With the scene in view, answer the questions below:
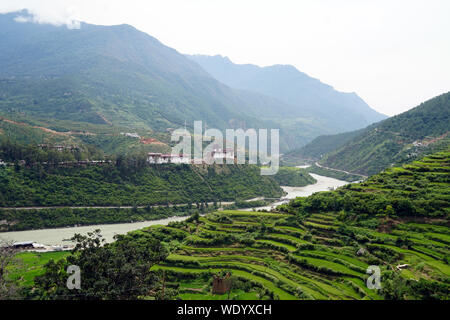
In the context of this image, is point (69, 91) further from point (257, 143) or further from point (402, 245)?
point (402, 245)

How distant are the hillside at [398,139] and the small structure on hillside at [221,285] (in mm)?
54027

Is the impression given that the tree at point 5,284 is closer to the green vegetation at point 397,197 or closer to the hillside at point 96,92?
the green vegetation at point 397,197

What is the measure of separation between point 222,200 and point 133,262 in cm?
3239

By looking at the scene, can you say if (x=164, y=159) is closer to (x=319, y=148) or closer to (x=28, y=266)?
(x=28, y=266)

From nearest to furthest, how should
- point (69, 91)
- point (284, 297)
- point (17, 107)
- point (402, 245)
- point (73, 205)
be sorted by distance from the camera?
point (284, 297) → point (402, 245) → point (73, 205) → point (17, 107) → point (69, 91)

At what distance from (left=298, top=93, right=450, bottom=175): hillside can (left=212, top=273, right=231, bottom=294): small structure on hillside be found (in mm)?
54027

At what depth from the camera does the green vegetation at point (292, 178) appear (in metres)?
71.3

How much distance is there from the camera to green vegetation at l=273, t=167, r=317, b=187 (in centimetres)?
7126

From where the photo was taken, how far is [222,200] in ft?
167

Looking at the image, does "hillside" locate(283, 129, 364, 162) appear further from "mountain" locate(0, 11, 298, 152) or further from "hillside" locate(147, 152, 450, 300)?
"hillside" locate(147, 152, 450, 300)

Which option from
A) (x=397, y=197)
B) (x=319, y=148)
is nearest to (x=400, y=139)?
(x=319, y=148)

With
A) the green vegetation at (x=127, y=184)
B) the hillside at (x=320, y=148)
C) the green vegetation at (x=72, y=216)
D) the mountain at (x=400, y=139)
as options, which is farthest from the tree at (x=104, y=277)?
the hillside at (x=320, y=148)

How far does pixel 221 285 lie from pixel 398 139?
72109 millimetres
